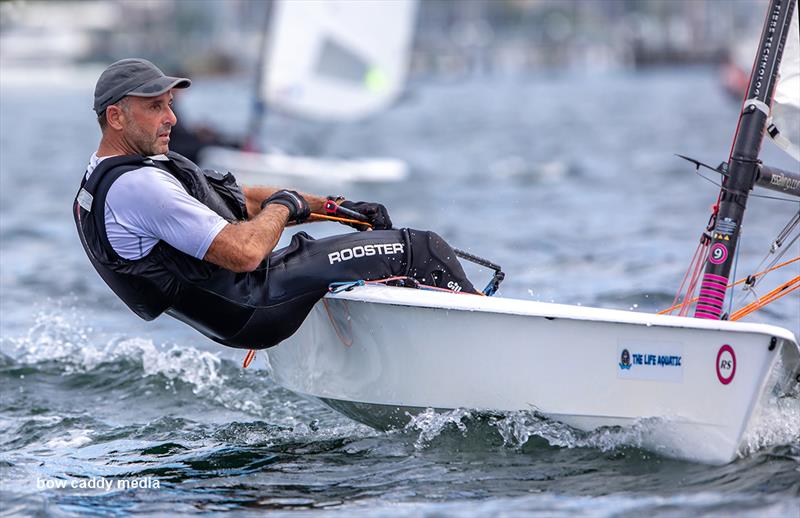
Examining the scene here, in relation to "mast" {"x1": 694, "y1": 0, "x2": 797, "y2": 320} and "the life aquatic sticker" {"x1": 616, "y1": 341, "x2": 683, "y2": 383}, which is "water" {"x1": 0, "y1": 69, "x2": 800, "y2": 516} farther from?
"mast" {"x1": 694, "y1": 0, "x2": 797, "y2": 320}

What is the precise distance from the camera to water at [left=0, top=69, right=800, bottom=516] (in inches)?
138

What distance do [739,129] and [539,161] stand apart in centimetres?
1478

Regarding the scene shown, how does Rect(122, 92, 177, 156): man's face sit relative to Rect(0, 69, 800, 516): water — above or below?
above

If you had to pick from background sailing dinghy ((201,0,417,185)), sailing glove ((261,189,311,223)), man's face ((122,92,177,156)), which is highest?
background sailing dinghy ((201,0,417,185))

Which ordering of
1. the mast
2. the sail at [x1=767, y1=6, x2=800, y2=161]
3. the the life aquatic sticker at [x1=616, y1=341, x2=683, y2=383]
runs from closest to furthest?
the the life aquatic sticker at [x1=616, y1=341, x2=683, y2=383], the mast, the sail at [x1=767, y1=6, x2=800, y2=161]

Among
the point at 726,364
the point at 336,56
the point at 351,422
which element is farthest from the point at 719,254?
the point at 336,56

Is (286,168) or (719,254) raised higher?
(286,168)

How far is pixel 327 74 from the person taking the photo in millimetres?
16609

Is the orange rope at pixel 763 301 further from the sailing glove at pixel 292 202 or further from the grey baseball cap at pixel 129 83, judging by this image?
the grey baseball cap at pixel 129 83

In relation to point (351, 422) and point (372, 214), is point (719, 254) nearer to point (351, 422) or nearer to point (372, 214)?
point (372, 214)

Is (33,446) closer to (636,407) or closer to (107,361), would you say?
(107,361)

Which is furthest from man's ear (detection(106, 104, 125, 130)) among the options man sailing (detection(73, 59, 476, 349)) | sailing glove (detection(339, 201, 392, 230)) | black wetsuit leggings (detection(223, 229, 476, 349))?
sailing glove (detection(339, 201, 392, 230))

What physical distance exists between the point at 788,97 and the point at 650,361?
127cm

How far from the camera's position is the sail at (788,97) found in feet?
13.5
